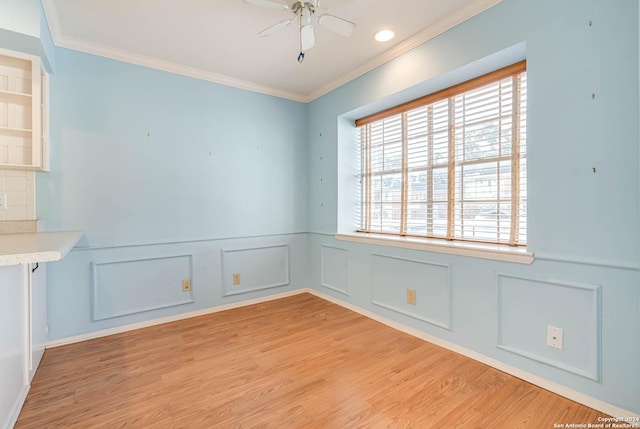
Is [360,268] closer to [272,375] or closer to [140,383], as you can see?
[272,375]

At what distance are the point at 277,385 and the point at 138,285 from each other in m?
1.77

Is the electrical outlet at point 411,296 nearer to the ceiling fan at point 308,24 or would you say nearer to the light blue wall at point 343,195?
the light blue wall at point 343,195

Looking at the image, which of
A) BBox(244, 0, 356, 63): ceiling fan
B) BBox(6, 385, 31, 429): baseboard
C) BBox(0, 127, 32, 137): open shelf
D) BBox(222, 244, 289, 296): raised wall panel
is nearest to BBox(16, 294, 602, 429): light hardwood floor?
BBox(6, 385, 31, 429): baseboard

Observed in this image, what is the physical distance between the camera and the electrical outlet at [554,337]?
1.82 metres

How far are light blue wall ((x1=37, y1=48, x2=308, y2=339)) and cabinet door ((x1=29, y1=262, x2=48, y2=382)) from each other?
0.15 metres

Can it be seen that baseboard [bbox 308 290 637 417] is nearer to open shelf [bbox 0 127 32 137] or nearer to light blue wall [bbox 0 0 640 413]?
light blue wall [bbox 0 0 640 413]

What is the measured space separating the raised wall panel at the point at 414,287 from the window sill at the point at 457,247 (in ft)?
0.45

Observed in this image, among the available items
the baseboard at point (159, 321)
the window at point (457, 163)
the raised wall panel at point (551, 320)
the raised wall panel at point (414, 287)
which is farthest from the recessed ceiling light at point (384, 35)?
the baseboard at point (159, 321)

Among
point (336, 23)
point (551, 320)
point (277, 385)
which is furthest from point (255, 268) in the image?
point (551, 320)

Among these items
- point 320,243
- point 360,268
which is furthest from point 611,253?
point 320,243

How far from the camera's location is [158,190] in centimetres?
294

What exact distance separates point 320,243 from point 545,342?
2.42 metres

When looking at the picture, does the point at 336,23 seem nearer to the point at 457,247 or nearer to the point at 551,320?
the point at 457,247

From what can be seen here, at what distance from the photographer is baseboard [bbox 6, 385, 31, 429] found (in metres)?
1.53
